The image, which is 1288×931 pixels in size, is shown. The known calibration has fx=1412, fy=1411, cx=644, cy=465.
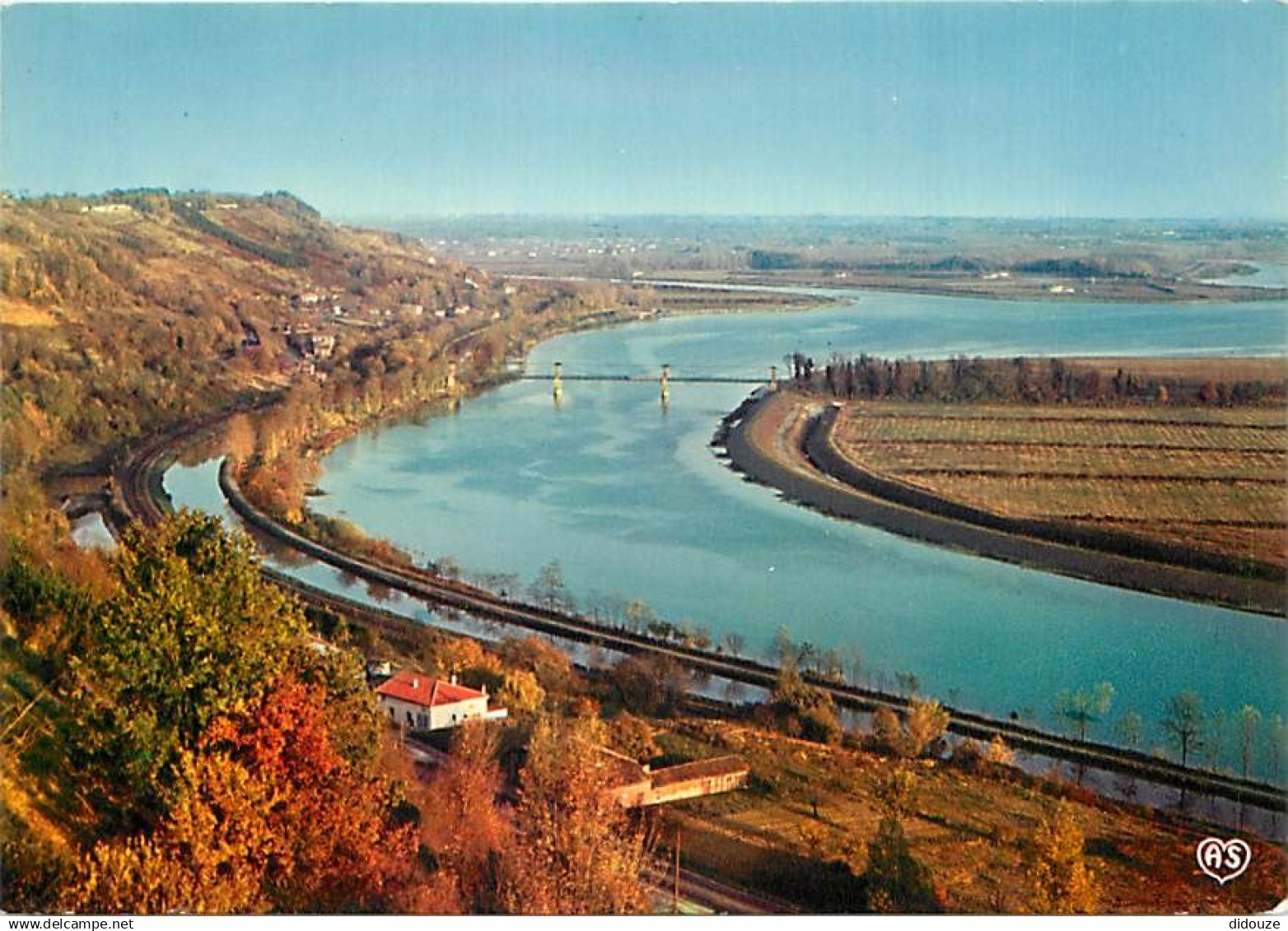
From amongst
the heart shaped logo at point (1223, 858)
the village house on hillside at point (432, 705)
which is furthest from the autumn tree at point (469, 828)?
the heart shaped logo at point (1223, 858)

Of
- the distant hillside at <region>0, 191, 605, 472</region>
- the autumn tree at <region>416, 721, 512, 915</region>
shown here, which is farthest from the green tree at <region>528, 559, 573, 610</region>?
the distant hillside at <region>0, 191, 605, 472</region>

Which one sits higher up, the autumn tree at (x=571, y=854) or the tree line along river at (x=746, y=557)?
the autumn tree at (x=571, y=854)

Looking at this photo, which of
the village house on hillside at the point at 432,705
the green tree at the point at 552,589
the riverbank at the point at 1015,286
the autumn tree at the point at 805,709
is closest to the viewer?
the village house on hillside at the point at 432,705

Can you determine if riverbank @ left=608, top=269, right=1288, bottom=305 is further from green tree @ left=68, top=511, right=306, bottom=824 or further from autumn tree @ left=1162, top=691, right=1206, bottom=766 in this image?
green tree @ left=68, top=511, right=306, bottom=824

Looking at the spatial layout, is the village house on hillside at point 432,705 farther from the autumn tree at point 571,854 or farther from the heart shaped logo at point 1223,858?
the heart shaped logo at point 1223,858

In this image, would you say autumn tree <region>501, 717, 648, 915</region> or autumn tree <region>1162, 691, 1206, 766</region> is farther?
autumn tree <region>1162, 691, 1206, 766</region>
